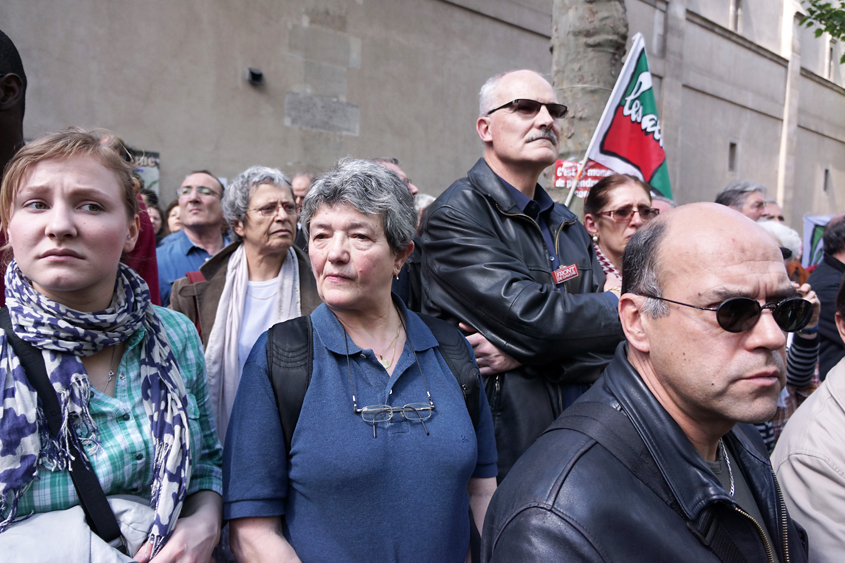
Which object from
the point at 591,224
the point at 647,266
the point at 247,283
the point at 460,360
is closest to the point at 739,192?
the point at 591,224

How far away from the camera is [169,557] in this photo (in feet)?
5.46

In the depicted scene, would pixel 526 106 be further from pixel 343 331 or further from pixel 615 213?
pixel 343 331

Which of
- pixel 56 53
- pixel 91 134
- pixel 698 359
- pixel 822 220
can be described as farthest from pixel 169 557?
pixel 822 220

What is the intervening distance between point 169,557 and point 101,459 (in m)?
0.31

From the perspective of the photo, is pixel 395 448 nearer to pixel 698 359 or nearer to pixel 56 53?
pixel 698 359

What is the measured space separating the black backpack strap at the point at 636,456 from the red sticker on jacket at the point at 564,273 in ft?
3.76

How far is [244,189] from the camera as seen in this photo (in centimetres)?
362

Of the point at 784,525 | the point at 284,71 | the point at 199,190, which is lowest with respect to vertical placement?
the point at 784,525

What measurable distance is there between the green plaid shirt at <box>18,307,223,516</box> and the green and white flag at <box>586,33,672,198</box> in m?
3.30

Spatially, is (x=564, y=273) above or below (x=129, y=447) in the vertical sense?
above

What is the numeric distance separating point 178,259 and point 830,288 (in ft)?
14.7

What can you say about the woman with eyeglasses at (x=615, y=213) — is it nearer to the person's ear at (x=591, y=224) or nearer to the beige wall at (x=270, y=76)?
the person's ear at (x=591, y=224)

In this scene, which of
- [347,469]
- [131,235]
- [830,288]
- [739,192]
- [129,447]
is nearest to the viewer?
[129,447]

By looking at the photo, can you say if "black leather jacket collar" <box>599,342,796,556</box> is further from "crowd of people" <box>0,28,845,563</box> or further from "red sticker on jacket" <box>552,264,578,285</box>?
"red sticker on jacket" <box>552,264,578,285</box>
